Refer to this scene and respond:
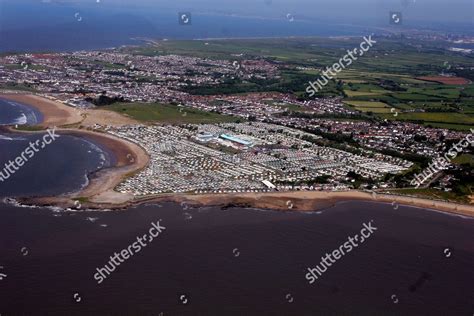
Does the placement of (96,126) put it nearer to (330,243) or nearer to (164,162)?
(164,162)

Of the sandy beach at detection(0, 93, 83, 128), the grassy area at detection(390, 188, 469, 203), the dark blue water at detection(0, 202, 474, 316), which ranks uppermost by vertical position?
the sandy beach at detection(0, 93, 83, 128)

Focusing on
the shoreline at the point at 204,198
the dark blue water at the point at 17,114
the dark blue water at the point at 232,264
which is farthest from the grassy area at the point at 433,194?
the dark blue water at the point at 17,114

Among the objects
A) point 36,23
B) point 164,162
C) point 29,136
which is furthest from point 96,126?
point 36,23

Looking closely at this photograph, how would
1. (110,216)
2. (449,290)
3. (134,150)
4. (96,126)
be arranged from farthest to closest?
(96,126) < (134,150) < (110,216) < (449,290)

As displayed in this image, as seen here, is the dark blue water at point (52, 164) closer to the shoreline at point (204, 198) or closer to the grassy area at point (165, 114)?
the shoreline at point (204, 198)

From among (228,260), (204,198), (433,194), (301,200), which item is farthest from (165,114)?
(228,260)

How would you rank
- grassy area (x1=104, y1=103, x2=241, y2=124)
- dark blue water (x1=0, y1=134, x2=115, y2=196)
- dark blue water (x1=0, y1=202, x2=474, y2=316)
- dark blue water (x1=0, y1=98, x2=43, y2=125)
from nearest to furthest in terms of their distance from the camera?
dark blue water (x1=0, y1=202, x2=474, y2=316) → dark blue water (x1=0, y1=134, x2=115, y2=196) → dark blue water (x1=0, y1=98, x2=43, y2=125) → grassy area (x1=104, y1=103, x2=241, y2=124)

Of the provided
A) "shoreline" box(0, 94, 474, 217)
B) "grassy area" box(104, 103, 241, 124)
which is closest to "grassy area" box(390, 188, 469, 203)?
"shoreline" box(0, 94, 474, 217)

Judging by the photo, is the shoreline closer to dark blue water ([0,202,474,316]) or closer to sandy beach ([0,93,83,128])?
dark blue water ([0,202,474,316])
